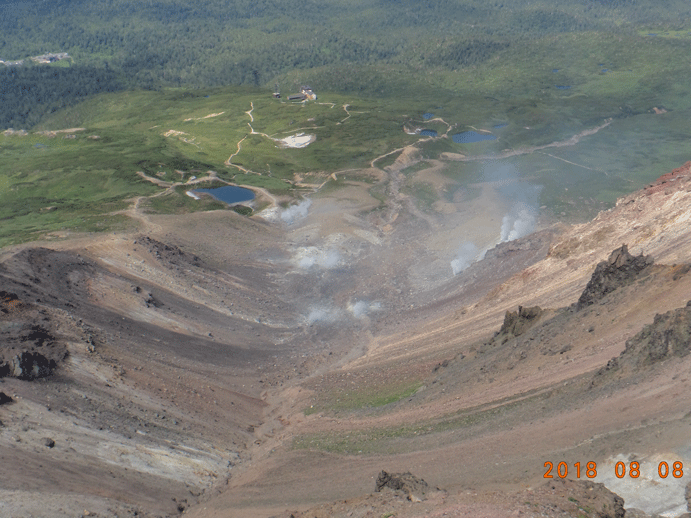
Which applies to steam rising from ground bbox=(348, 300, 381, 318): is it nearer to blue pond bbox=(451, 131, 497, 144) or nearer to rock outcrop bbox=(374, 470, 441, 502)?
rock outcrop bbox=(374, 470, 441, 502)

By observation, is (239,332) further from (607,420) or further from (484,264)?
(607,420)

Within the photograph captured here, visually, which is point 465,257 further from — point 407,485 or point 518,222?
point 407,485

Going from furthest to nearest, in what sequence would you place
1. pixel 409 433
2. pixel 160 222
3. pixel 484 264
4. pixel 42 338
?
pixel 160 222 → pixel 484 264 → pixel 42 338 → pixel 409 433

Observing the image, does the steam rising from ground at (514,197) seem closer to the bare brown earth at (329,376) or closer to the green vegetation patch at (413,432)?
the bare brown earth at (329,376)

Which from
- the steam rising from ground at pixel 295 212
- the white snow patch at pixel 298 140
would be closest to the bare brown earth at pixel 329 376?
the steam rising from ground at pixel 295 212

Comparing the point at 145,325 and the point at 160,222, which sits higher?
the point at 160,222

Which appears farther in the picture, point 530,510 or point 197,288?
point 197,288

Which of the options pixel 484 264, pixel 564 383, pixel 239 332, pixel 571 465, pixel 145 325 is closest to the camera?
pixel 571 465

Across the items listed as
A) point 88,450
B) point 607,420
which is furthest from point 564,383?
point 88,450
